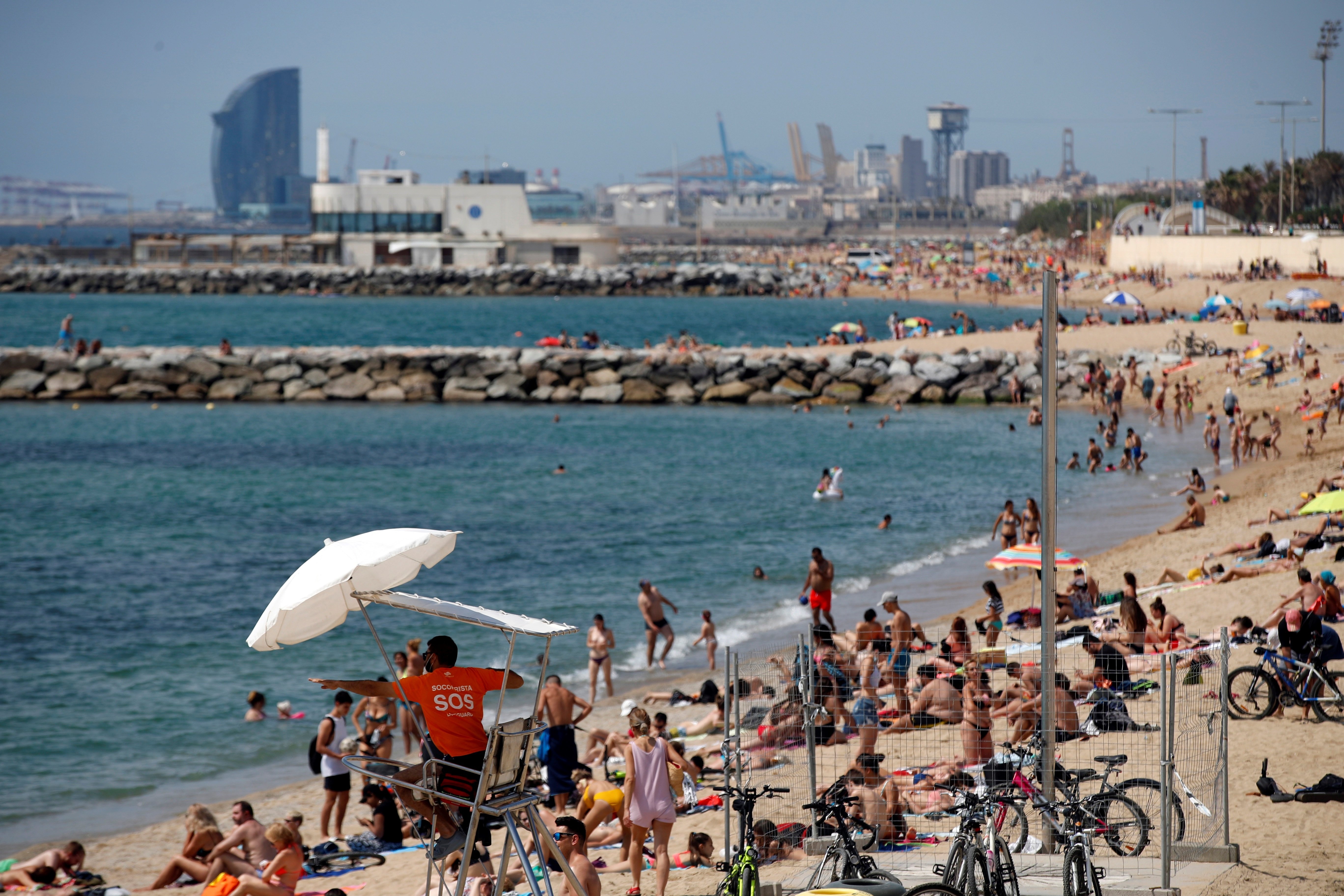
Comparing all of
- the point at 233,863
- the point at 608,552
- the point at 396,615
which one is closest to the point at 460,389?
the point at 608,552

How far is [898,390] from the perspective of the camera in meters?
41.1

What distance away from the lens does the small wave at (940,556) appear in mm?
20094

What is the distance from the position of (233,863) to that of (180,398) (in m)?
37.9

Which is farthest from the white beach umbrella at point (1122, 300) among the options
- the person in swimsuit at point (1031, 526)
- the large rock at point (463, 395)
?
the person in swimsuit at point (1031, 526)

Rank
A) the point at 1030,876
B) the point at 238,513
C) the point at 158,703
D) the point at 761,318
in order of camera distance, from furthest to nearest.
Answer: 1. the point at 761,318
2. the point at 238,513
3. the point at 158,703
4. the point at 1030,876

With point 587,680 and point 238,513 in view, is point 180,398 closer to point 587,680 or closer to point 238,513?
point 238,513

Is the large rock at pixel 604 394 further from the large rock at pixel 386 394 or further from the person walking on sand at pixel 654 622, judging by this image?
the person walking on sand at pixel 654 622

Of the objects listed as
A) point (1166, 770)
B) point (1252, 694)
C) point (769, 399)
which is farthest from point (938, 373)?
point (1166, 770)

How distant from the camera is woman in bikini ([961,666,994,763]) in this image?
8734mm

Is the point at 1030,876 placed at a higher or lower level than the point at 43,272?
lower

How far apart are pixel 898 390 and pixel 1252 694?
31.2m

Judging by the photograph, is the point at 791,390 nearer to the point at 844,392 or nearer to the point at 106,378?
the point at 844,392

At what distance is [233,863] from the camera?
9.09 m

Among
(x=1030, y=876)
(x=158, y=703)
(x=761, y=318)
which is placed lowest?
(x=158, y=703)
